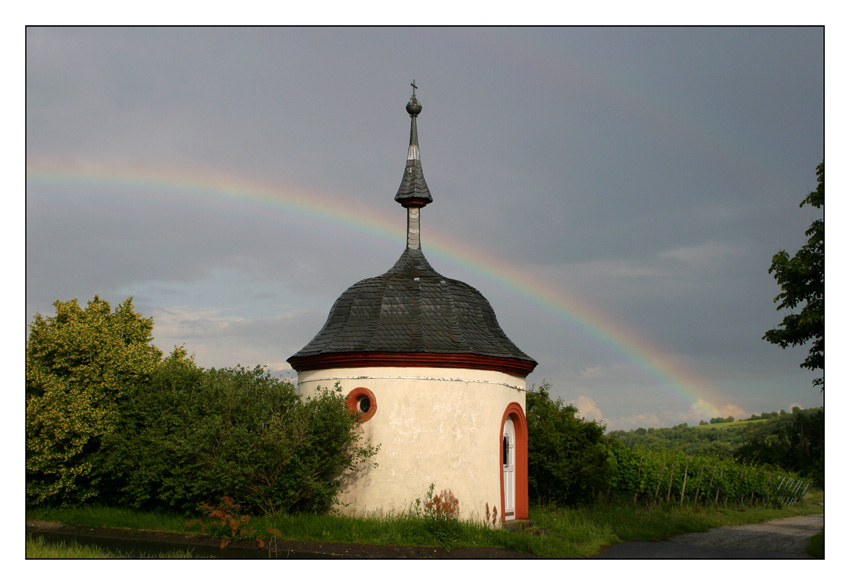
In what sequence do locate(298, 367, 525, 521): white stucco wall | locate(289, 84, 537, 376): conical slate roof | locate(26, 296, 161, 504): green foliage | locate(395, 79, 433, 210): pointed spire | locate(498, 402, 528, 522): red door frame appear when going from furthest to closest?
locate(395, 79, 433, 210): pointed spire
locate(26, 296, 161, 504): green foliage
locate(498, 402, 528, 522): red door frame
locate(289, 84, 537, 376): conical slate roof
locate(298, 367, 525, 521): white stucco wall

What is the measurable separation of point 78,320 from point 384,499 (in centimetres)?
991

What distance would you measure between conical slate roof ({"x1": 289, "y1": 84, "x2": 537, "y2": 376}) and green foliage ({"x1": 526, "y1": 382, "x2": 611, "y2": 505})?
20.5 ft

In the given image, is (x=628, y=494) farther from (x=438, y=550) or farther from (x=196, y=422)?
(x=196, y=422)

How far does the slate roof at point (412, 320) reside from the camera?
17844mm

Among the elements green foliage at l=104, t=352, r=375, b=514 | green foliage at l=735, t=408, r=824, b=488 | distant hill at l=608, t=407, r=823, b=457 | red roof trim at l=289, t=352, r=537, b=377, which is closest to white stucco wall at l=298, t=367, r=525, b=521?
red roof trim at l=289, t=352, r=537, b=377

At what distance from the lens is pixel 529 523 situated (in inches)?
738

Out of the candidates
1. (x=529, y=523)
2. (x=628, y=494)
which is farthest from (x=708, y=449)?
(x=529, y=523)

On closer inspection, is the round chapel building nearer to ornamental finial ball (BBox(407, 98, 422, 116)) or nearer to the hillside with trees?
ornamental finial ball (BBox(407, 98, 422, 116))

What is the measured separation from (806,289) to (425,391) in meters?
7.88

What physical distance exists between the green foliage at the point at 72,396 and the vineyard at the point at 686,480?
17.5m

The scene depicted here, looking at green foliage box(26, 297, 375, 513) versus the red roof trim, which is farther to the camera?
the red roof trim

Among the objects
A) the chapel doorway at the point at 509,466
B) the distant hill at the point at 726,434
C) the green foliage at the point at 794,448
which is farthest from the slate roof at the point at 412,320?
the distant hill at the point at 726,434

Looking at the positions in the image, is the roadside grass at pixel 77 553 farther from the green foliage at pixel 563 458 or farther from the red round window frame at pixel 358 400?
the green foliage at pixel 563 458

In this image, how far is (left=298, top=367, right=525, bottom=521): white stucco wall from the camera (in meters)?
17.1
